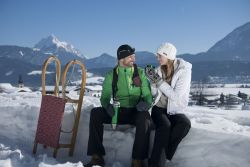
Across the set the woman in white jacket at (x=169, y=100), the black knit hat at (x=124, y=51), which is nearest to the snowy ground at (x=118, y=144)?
the woman in white jacket at (x=169, y=100)

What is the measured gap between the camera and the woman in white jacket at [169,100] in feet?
16.2

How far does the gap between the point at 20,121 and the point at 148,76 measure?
2.97 metres

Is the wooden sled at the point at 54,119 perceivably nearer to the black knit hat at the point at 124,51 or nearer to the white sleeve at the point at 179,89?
the black knit hat at the point at 124,51

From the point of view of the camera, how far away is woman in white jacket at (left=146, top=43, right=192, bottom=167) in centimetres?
495

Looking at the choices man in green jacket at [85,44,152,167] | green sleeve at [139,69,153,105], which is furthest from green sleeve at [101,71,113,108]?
green sleeve at [139,69,153,105]

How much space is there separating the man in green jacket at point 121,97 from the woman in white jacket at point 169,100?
0.72 ft

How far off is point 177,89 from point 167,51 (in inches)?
21.4

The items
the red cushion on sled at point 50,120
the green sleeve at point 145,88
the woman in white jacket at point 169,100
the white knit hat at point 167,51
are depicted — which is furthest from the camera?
the red cushion on sled at point 50,120

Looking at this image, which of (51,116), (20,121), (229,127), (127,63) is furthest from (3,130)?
(229,127)

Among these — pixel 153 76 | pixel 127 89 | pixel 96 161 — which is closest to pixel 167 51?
pixel 153 76

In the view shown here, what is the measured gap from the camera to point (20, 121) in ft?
23.4

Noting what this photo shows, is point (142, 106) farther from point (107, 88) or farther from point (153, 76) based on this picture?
point (107, 88)

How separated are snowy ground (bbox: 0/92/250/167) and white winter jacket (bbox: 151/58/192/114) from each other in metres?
0.40

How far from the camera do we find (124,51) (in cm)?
554
